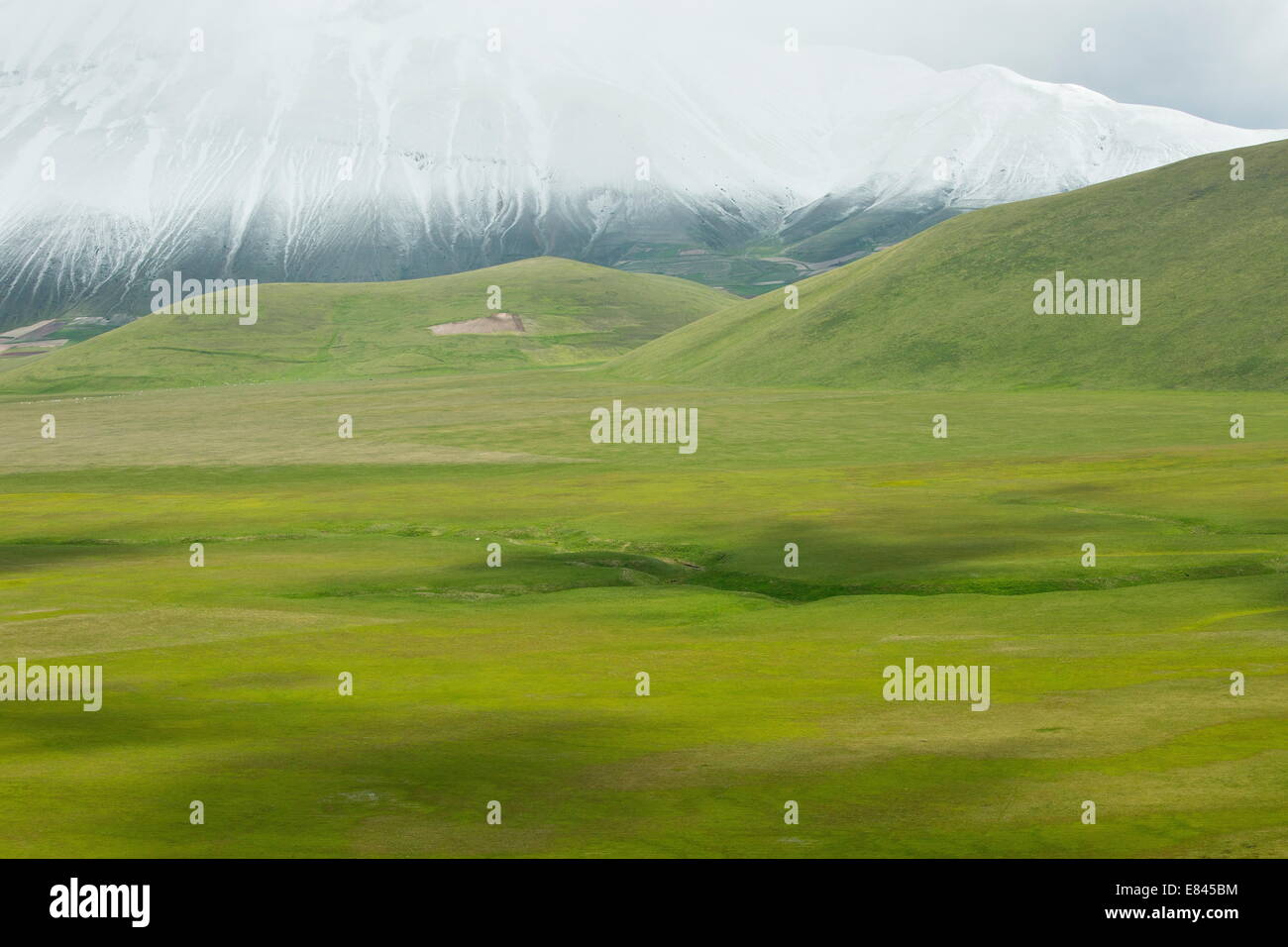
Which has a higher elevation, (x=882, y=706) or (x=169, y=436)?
(x=169, y=436)

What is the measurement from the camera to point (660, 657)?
45250 mm

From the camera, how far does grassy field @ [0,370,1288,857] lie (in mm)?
25938

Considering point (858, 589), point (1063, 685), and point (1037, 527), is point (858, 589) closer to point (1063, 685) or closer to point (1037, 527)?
point (1037, 527)

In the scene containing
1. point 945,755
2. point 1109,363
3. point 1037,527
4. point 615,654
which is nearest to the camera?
point 945,755

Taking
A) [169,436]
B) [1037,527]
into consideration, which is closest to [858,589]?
[1037,527]

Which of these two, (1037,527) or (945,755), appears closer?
(945,755)

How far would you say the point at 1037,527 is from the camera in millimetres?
72938

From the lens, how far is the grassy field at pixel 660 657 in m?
25.9
